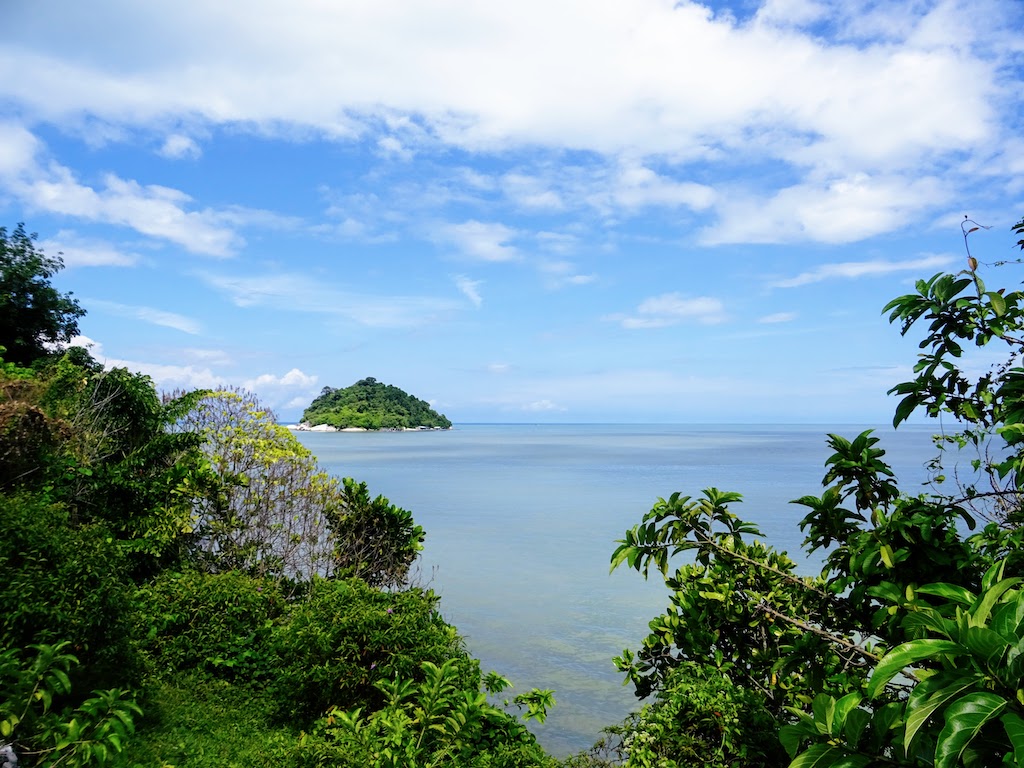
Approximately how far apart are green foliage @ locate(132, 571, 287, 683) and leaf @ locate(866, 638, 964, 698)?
24.6 feet

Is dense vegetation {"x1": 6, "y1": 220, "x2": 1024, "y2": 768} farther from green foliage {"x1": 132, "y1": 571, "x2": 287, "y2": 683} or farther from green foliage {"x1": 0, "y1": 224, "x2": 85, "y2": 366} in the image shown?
green foliage {"x1": 0, "y1": 224, "x2": 85, "y2": 366}

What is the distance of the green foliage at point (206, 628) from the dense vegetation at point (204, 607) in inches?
0.8

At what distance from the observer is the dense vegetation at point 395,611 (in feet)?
5.70

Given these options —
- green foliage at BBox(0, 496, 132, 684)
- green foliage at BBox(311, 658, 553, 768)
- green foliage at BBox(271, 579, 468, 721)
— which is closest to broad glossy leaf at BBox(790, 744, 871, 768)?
green foliage at BBox(311, 658, 553, 768)

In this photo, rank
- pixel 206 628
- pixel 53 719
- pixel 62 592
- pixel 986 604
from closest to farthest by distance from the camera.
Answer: pixel 986 604
pixel 53 719
pixel 62 592
pixel 206 628

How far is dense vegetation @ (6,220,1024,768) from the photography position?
174 centimetres

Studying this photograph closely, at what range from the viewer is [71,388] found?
1108cm

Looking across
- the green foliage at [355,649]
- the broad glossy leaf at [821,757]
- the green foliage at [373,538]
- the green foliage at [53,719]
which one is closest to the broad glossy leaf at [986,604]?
the broad glossy leaf at [821,757]

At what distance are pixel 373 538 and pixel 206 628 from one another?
3.22 meters

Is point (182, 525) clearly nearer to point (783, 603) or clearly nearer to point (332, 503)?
point (332, 503)

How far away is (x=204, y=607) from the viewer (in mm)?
7898

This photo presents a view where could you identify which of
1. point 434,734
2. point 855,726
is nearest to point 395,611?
point 434,734

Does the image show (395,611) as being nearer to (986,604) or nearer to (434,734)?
(434,734)

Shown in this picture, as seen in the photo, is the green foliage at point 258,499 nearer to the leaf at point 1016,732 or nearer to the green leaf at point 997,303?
the green leaf at point 997,303
